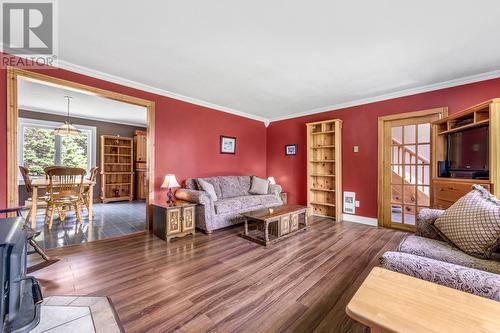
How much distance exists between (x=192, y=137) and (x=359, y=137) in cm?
318

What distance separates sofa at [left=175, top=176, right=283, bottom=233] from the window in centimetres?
386

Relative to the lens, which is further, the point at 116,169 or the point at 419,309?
the point at 116,169

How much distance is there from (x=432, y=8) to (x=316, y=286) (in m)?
2.53

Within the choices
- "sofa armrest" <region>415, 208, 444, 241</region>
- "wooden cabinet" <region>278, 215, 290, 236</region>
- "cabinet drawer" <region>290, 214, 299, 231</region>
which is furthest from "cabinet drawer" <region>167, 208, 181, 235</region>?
"sofa armrest" <region>415, 208, 444, 241</region>

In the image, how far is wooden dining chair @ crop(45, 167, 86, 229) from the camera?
3.66m

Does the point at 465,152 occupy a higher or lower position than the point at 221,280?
higher

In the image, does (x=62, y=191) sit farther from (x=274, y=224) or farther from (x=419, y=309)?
(x=419, y=309)

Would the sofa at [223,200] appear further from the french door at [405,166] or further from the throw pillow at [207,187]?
the french door at [405,166]

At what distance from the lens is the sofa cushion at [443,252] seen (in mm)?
1406

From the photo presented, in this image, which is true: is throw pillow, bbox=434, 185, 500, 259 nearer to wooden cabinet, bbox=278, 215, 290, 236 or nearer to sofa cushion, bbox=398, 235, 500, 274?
sofa cushion, bbox=398, 235, 500, 274

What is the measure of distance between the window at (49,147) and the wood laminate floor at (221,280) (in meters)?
4.01

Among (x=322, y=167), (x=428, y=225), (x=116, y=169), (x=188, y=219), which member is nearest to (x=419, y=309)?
(x=428, y=225)

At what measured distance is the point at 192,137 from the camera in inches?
166

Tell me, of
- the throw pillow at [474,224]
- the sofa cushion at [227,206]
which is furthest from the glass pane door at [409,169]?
the sofa cushion at [227,206]
